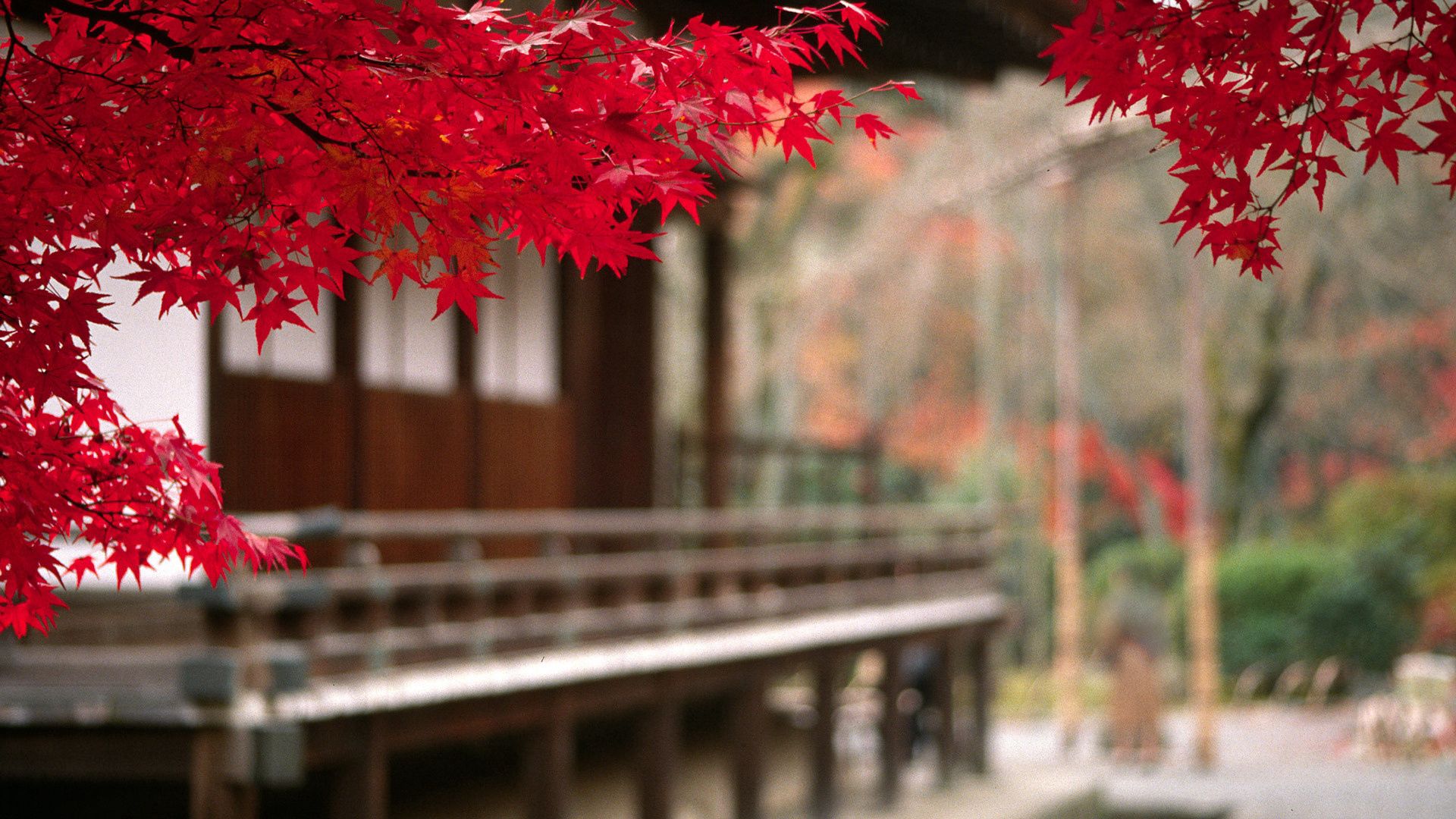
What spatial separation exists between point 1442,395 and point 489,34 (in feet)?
82.4

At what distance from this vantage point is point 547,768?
29.9 feet

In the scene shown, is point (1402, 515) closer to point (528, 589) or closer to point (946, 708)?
point (946, 708)

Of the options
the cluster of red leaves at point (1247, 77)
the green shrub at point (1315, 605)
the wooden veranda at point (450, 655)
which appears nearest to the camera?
the cluster of red leaves at point (1247, 77)

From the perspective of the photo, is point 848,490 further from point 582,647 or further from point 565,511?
point 582,647

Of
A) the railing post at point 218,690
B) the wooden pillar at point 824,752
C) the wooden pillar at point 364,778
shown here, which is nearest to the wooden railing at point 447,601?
the railing post at point 218,690

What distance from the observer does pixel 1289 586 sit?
23.9 m

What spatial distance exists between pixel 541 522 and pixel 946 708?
9148 millimetres

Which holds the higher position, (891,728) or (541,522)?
(541,522)

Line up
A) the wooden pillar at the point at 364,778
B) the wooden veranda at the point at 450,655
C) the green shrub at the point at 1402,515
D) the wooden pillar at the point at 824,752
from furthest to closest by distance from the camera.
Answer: the green shrub at the point at 1402,515, the wooden pillar at the point at 824,752, the wooden pillar at the point at 364,778, the wooden veranda at the point at 450,655

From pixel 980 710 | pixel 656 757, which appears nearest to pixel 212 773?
pixel 656 757

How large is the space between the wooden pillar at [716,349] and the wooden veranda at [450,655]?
57 cm

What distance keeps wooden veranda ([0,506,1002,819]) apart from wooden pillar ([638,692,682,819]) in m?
0.01

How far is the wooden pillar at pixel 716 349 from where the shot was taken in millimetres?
14102

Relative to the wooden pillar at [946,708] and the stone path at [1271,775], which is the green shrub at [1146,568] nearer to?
the stone path at [1271,775]
